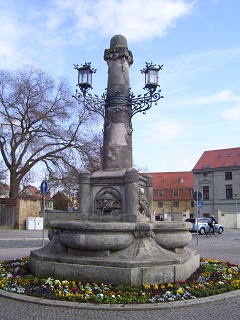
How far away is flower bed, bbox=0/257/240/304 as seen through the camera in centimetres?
587

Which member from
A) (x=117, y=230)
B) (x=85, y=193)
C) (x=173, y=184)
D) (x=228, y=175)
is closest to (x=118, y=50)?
(x=85, y=193)

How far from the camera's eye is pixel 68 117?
3406 cm

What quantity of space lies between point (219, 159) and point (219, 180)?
430 centimetres

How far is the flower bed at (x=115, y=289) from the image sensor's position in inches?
231

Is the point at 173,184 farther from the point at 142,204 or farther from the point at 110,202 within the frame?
the point at 110,202

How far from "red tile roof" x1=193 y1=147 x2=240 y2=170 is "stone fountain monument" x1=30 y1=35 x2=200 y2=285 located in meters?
56.3

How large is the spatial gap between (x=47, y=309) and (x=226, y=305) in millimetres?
2689

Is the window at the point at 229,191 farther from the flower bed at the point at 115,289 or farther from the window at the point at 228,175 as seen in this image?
the flower bed at the point at 115,289

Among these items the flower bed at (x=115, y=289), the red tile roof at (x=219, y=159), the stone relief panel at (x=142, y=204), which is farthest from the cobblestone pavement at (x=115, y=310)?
the red tile roof at (x=219, y=159)

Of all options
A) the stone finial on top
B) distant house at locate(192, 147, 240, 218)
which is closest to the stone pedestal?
the stone finial on top

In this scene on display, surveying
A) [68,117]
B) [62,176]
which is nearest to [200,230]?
[62,176]

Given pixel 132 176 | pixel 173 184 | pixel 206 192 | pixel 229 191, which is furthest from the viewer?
pixel 173 184

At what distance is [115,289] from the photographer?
20.6ft

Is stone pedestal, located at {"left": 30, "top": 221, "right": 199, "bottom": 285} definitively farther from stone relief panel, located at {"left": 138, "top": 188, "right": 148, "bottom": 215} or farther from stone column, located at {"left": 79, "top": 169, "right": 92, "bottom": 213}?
stone relief panel, located at {"left": 138, "top": 188, "right": 148, "bottom": 215}
